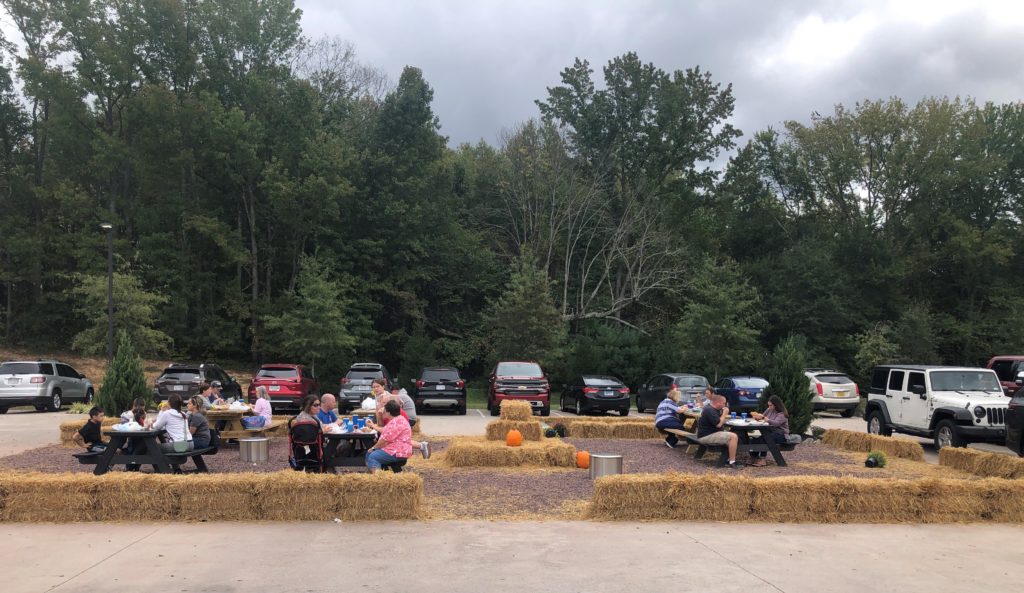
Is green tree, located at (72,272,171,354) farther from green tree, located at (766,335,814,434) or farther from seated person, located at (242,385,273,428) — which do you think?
green tree, located at (766,335,814,434)

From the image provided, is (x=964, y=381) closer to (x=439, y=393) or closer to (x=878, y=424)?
(x=878, y=424)

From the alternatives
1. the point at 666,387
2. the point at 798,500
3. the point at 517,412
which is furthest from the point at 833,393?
the point at 798,500

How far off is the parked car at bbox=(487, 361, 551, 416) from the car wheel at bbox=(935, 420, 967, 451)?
34.7ft

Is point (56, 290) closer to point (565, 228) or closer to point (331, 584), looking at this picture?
point (565, 228)

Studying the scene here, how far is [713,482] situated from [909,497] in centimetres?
231

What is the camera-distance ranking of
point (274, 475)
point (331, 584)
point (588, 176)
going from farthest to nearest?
point (588, 176) → point (274, 475) → point (331, 584)

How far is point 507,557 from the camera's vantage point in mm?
6691

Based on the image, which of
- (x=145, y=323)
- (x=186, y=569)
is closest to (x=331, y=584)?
(x=186, y=569)

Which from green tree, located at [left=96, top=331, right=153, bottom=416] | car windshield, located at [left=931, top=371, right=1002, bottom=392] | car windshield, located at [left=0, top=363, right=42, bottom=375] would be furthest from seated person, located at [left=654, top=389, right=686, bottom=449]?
car windshield, located at [left=0, top=363, right=42, bottom=375]

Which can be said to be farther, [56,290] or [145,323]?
[56,290]

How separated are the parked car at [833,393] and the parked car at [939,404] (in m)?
7.30

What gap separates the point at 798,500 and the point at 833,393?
59.0 feet

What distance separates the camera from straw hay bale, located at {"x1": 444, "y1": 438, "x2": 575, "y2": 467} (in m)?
12.2

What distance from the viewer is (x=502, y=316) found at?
3269 centimetres
